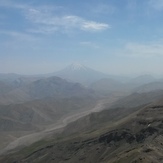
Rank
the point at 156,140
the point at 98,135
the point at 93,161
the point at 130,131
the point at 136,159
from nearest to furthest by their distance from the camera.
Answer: the point at 136,159, the point at 156,140, the point at 93,161, the point at 130,131, the point at 98,135

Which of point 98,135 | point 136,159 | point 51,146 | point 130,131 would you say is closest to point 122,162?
point 136,159

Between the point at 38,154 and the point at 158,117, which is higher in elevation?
the point at 158,117

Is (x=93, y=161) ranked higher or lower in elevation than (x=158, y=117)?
lower

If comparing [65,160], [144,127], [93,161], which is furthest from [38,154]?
[144,127]

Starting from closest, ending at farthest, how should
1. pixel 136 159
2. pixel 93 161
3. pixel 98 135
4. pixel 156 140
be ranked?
pixel 136 159, pixel 156 140, pixel 93 161, pixel 98 135

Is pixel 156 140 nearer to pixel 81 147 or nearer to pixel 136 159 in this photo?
pixel 136 159

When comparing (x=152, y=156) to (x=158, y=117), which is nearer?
(x=152, y=156)

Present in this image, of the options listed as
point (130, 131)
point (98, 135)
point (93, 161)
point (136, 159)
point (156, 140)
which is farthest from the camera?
point (98, 135)

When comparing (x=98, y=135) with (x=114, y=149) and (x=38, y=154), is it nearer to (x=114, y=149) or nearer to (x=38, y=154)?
(x=114, y=149)

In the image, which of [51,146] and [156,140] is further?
[51,146]
